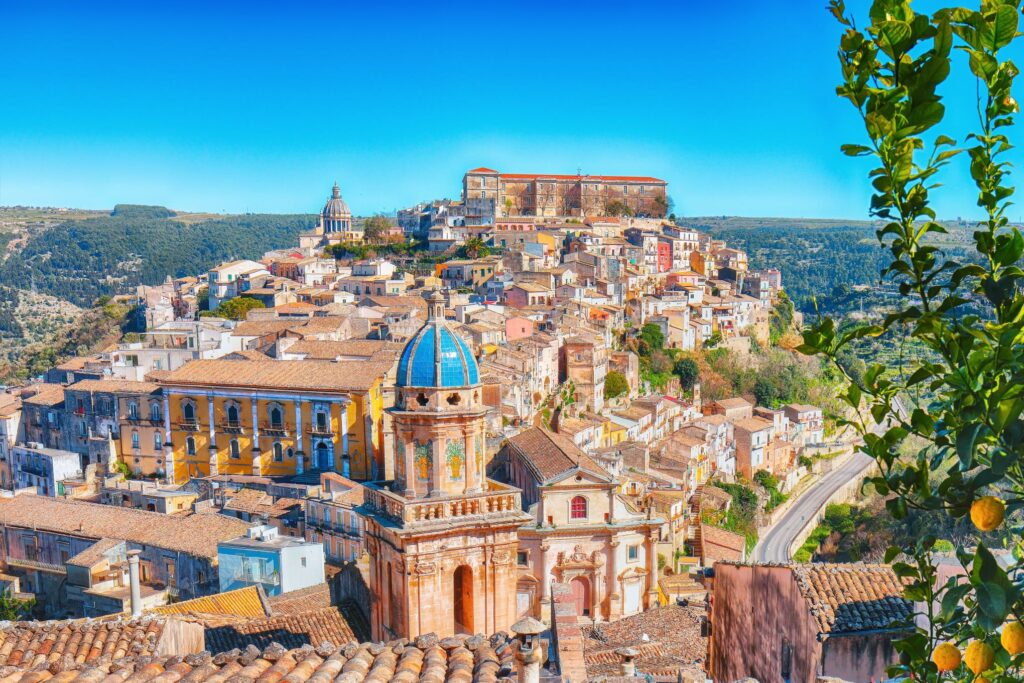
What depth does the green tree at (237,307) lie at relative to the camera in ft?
172

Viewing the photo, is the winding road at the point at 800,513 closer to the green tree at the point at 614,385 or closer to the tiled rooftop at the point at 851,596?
the green tree at the point at 614,385

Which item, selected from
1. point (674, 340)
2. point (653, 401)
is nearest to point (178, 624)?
point (653, 401)

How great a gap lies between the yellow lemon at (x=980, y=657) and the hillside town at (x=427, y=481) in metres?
3.30

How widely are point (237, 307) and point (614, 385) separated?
21.9 metres

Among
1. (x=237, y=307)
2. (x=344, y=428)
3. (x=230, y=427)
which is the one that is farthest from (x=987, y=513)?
(x=237, y=307)

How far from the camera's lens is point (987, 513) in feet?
8.14

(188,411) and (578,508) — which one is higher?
(188,411)

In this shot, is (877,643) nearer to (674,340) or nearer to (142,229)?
(674,340)

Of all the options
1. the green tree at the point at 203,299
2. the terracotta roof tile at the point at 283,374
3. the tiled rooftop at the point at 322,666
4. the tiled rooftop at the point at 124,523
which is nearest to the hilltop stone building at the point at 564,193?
the green tree at the point at 203,299

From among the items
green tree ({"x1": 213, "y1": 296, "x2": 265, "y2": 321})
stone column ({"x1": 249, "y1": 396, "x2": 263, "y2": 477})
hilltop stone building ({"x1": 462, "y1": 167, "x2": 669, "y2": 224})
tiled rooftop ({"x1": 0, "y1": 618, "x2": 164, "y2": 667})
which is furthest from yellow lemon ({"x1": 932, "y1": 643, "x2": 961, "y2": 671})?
hilltop stone building ({"x1": 462, "y1": 167, "x2": 669, "y2": 224})

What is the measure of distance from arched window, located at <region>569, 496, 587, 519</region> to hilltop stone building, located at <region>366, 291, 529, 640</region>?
909cm

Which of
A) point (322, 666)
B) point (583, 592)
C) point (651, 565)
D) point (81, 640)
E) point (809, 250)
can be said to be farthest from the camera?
point (809, 250)

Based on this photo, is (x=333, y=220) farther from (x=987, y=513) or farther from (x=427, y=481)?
(x=987, y=513)

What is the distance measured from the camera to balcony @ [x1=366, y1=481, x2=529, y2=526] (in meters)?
12.3
